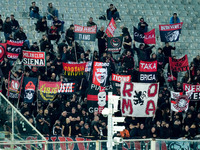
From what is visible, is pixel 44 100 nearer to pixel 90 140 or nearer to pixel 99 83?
pixel 99 83

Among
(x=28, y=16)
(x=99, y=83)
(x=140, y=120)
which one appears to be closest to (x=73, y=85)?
(x=99, y=83)

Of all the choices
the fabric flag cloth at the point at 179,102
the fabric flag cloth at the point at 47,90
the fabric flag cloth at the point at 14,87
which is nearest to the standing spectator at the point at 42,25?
the fabric flag cloth at the point at 47,90

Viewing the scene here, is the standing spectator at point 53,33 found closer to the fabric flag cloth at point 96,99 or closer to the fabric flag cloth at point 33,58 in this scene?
the fabric flag cloth at point 33,58

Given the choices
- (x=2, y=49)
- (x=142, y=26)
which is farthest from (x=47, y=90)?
(x=142, y=26)

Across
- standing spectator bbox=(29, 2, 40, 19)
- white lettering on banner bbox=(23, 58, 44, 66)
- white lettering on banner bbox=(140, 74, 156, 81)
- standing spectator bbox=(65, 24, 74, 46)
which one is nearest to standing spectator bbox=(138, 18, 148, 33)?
standing spectator bbox=(65, 24, 74, 46)

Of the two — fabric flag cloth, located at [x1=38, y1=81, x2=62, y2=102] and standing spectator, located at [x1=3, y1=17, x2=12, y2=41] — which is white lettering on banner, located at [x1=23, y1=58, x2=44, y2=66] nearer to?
fabric flag cloth, located at [x1=38, y1=81, x2=62, y2=102]

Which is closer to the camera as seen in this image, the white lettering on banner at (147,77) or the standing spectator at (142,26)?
the white lettering on banner at (147,77)

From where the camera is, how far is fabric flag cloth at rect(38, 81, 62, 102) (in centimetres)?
2688

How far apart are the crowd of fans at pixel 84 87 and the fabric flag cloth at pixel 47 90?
0.29 m

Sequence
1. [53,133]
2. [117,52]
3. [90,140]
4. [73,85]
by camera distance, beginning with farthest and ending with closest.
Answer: [117,52] < [73,85] < [53,133] < [90,140]

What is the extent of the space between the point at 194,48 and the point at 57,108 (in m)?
9.56

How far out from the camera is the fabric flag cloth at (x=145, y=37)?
29938 millimetres

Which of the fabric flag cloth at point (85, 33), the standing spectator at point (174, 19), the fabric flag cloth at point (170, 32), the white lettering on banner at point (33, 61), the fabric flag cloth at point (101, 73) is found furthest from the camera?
the standing spectator at point (174, 19)

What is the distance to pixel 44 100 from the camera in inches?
1057
